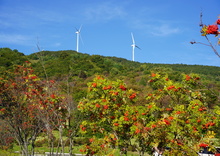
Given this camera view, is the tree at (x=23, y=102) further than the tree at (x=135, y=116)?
Yes

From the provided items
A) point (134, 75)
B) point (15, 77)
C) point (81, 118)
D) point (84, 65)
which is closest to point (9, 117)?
point (15, 77)

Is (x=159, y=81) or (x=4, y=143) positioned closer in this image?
(x=159, y=81)

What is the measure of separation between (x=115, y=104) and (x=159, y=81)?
2.28 metres

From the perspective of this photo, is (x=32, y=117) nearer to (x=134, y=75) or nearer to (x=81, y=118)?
(x=81, y=118)

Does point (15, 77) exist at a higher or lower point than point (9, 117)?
higher

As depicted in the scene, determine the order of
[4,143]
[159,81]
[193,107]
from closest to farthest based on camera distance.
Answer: [193,107] → [159,81] → [4,143]

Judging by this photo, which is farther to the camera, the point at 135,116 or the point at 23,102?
the point at 23,102

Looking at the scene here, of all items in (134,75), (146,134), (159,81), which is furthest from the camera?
(134,75)

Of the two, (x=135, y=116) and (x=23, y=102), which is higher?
(x=23, y=102)

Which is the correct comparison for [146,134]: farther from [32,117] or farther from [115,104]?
[32,117]

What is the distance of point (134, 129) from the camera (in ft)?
30.3

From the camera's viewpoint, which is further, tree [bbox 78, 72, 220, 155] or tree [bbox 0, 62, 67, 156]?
tree [bbox 0, 62, 67, 156]

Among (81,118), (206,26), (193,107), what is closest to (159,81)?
(193,107)

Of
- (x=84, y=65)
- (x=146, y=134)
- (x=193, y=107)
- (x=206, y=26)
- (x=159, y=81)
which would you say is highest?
(x=84, y=65)
